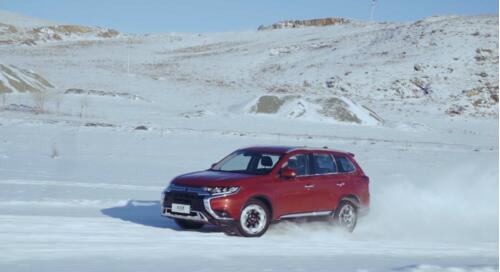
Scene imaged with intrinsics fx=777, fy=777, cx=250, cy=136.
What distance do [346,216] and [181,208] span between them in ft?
9.71

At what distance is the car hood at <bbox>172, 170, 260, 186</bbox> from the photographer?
37.3 ft

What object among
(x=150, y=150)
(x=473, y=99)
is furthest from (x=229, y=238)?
(x=473, y=99)

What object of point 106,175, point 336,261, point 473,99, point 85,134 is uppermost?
point 473,99

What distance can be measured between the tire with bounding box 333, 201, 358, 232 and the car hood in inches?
72.4

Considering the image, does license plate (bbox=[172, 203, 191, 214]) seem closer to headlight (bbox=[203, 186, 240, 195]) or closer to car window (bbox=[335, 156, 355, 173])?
headlight (bbox=[203, 186, 240, 195])

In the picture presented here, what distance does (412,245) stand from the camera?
1155 centimetres

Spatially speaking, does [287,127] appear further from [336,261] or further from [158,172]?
[336,261]

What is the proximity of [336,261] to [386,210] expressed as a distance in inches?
212

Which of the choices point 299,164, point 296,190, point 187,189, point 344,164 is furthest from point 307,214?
point 187,189

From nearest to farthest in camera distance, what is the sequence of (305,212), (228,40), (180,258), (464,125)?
(180,258) → (305,212) → (464,125) → (228,40)

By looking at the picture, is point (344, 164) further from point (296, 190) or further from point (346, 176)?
point (296, 190)

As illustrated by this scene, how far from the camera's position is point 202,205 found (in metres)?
11.3

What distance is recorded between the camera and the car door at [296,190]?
11.8m

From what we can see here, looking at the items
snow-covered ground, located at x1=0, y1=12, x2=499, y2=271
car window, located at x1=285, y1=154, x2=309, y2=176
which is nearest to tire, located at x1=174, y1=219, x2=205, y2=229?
snow-covered ground, located at x1=0, y1=12, x2=499, y2=271
